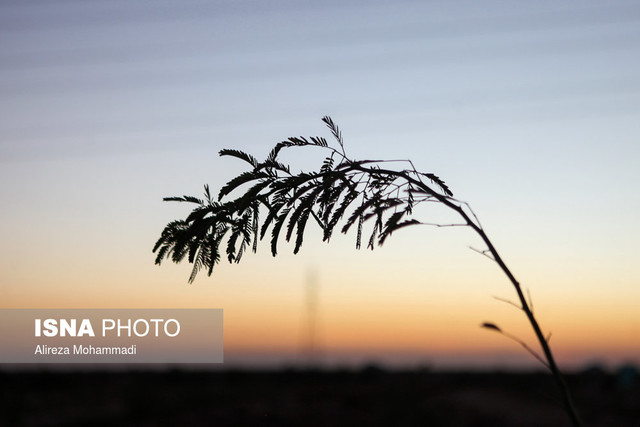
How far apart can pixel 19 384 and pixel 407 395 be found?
84.4 ft

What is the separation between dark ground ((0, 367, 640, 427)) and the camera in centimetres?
2242

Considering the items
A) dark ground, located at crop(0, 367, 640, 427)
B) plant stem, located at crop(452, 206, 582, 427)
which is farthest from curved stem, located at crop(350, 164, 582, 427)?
dark ground, located at crop(0, 367, 640, 427)

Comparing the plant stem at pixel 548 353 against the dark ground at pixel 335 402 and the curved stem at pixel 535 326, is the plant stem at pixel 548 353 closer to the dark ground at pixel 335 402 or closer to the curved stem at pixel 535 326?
the curved stem at pixel 535 326

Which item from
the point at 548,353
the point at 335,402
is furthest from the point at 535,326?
the point at 335,402

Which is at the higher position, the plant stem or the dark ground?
the plant stem

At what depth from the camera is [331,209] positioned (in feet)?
14.8

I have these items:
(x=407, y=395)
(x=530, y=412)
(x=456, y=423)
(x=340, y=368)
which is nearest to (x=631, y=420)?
(x=530, y=412)

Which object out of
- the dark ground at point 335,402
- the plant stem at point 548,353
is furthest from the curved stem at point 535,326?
the dark ground at point 335,402

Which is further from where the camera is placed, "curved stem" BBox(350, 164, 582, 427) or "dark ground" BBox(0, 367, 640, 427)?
"dark ground" BBox(0, 367, 640, 427)

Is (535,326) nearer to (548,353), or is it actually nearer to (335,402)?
(548,353)

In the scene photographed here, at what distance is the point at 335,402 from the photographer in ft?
83.7

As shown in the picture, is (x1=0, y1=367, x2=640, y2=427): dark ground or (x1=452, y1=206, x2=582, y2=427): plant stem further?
(x1=0, y1=367, x2=640, y2=427): dark ground

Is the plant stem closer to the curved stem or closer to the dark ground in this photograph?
the curved stem

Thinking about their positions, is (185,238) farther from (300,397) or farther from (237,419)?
(300,397)
